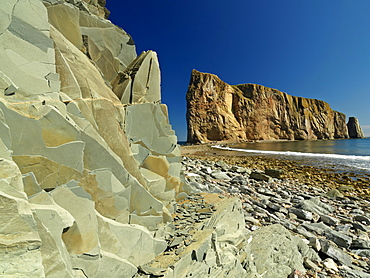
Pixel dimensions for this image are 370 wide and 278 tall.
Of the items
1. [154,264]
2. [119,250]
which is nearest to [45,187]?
[119,250]

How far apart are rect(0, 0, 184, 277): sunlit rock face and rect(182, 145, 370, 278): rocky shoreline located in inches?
107

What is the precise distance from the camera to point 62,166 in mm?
1968

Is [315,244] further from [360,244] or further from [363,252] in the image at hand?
[360,244]

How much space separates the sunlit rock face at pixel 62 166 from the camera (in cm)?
149

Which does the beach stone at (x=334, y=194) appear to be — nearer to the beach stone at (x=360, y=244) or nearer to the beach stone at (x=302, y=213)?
the beach stone at (x=302, y=213)

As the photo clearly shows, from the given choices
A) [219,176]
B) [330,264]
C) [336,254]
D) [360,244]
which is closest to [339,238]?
[360,244]

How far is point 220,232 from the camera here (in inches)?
135

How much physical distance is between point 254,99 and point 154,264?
6993 cm

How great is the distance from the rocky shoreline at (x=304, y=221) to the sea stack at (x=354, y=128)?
109531 mm

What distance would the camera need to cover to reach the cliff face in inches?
2281

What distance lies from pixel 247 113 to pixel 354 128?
68.2 m

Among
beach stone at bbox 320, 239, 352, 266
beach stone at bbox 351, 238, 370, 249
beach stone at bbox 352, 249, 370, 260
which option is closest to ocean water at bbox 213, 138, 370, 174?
beach stone at bbox 351, 238, 370, 249

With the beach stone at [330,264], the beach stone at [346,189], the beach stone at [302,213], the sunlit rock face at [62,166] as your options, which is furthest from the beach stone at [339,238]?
the beach stone at [346,189]

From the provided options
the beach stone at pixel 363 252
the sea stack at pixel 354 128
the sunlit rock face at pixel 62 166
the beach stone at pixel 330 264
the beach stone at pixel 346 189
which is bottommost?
the beach stone at pixel 363 252
